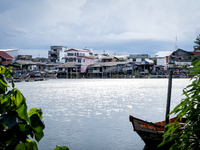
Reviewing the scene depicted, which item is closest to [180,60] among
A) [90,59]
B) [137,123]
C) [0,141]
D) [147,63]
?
[147,63]

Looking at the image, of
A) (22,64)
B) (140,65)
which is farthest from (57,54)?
(140,65)

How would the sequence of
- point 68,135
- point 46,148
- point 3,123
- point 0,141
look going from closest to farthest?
point 3,123 → point 0,141 → point 46,148 → point 68,135

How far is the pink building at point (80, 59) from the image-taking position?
249ft

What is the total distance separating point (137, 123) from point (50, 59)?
8448 cm

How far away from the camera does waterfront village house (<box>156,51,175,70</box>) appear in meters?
73.2

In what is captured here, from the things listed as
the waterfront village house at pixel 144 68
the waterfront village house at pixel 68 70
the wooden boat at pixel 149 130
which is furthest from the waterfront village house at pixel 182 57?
the wooden boat at pixel 149 130

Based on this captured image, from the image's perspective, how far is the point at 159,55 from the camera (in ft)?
243

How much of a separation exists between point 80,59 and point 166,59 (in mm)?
28414

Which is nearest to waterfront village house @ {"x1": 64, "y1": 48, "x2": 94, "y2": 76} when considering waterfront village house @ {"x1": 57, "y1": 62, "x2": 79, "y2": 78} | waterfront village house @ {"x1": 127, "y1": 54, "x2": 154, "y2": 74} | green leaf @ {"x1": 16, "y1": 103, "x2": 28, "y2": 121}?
waterfront village house @ {"x1": 57, "y1": 62, "x2": 79, "y2": 78}

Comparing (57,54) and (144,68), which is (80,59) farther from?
(144,68)

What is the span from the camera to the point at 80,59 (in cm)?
7550

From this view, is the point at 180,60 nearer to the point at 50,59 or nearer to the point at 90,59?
the point at 90,59

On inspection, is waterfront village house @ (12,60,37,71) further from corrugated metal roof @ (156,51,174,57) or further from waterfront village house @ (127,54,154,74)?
corrugated metal roof @ (156,51,174,57)

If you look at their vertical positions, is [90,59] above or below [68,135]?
above
